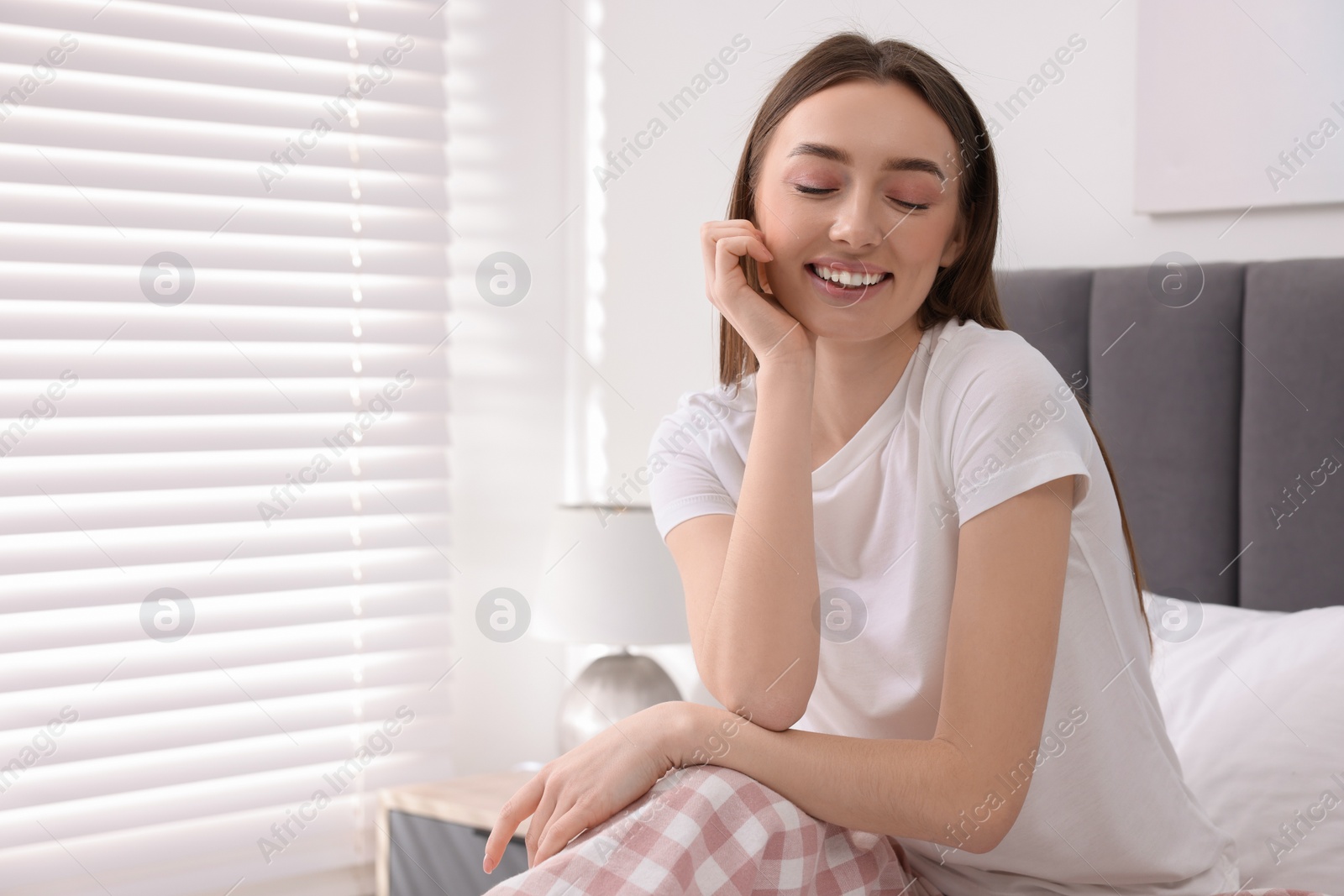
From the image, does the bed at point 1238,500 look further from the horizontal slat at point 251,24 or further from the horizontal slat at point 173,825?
the horizontal slat at point 173,825

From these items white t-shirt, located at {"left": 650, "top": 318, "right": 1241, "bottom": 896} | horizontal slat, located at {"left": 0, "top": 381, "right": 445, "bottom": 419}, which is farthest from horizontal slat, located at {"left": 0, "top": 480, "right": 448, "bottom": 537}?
white t-shirt, located at {"left": 650, "top": 318, "right": 1241, "bottom": 896}

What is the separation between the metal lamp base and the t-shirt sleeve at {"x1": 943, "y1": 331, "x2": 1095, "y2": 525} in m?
1.21

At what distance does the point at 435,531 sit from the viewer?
8.39 feet

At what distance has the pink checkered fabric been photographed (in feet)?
2.78

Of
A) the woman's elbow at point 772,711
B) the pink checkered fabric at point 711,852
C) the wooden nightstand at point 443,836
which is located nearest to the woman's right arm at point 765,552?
the woman's elbow at point 772,711

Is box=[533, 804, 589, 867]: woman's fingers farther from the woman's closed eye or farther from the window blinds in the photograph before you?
the window blinds

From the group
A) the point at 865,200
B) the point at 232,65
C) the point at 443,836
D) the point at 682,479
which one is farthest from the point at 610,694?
the point at 232,65

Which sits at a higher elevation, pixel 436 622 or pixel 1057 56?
pixel 1057 56

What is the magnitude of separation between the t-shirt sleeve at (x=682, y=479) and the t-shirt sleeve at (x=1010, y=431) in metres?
0.27

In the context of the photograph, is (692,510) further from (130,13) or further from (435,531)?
(130,13)

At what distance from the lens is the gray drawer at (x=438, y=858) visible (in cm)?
205

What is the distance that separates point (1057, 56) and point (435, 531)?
1.59 metres

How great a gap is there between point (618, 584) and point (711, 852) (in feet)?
4.10

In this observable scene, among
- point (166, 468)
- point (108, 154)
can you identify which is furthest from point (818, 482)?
point (108, 154)
